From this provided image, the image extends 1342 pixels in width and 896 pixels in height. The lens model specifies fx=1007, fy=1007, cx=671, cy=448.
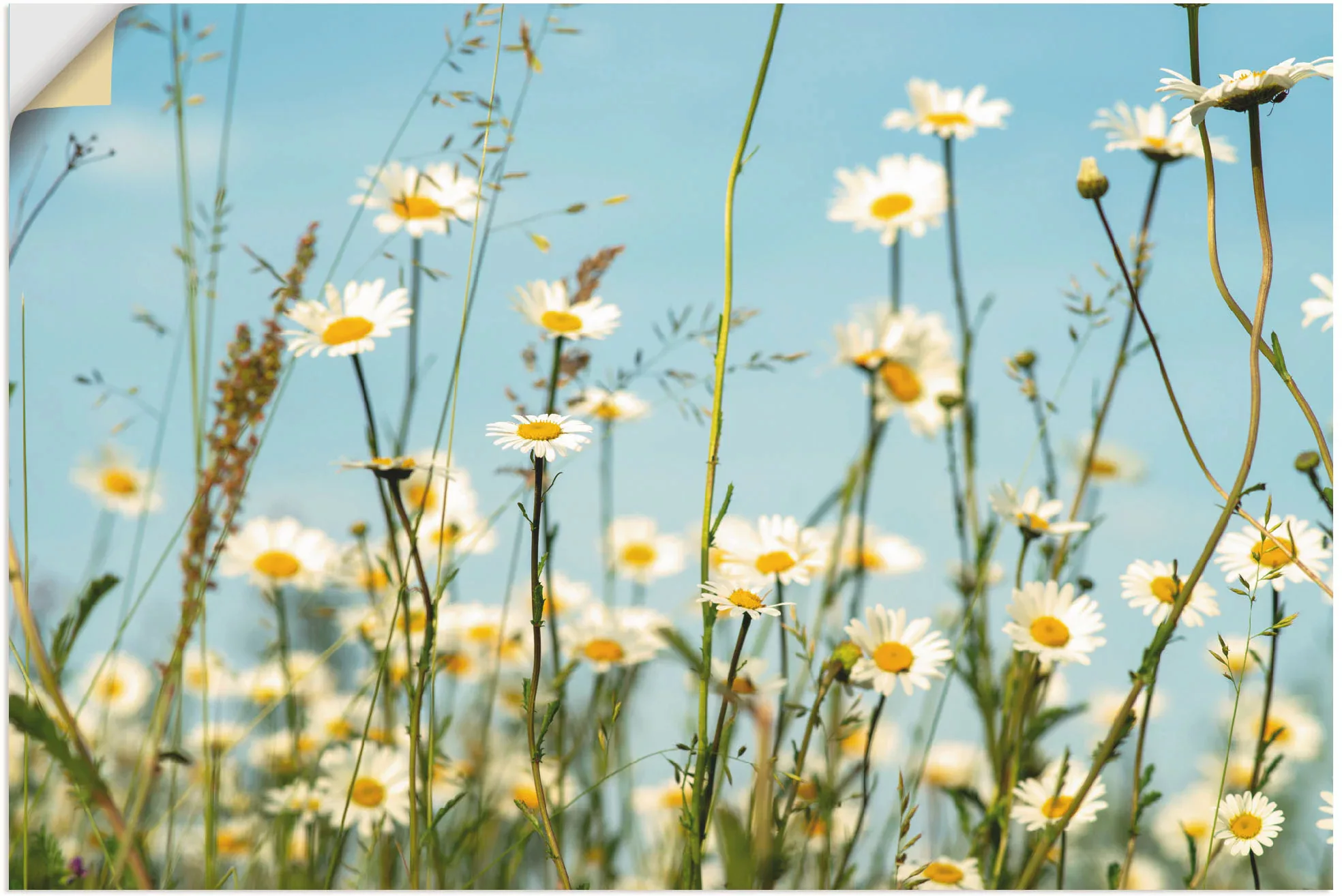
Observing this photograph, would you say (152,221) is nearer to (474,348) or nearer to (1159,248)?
(474,348)

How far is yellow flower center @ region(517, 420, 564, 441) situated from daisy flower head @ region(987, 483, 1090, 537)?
437 mm

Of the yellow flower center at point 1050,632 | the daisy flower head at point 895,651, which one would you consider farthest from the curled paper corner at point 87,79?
the yellow flower center at point 1050,632

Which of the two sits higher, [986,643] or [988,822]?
[986,643]

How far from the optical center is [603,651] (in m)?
0.92

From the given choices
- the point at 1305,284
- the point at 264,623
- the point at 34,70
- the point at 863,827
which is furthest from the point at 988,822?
the point at 34,70

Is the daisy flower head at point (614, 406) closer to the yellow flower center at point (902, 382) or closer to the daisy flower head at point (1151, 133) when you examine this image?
the yellow flower center at point (902, 382)

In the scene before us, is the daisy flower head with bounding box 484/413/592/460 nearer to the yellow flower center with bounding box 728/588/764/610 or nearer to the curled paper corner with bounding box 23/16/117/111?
the yellow flower center with bounding box 728/588/764/610

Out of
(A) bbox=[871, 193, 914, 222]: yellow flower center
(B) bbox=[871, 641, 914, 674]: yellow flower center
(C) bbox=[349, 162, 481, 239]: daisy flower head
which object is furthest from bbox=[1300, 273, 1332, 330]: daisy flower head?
(C) bbox=[349, 162, 481, 239]: daisy flower head

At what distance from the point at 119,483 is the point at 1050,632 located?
2.72ft

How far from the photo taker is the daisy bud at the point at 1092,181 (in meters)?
0.78

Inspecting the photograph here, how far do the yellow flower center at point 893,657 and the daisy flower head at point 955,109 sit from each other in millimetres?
520

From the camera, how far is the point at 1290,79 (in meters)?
0.66

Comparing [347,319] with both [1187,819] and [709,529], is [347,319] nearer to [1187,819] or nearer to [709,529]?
[709,529]

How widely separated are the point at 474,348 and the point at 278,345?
0.54 feet
